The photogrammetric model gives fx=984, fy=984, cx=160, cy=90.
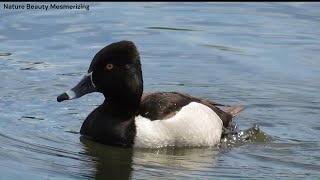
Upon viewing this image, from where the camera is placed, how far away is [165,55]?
51.6 ft

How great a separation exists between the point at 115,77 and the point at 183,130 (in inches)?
41.1

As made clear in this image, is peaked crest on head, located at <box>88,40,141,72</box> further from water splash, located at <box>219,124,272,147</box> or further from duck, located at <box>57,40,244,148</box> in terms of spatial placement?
water splash, located at <box>219,124,272,147</box>

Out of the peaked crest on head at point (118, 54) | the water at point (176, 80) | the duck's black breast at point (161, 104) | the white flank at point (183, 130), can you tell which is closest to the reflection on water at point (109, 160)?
the water at point (176, 80)

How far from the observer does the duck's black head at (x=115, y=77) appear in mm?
11438

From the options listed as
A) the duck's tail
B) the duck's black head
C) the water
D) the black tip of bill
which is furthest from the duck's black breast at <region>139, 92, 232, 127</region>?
the black tip of bill

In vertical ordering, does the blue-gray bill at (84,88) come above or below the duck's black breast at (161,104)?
above

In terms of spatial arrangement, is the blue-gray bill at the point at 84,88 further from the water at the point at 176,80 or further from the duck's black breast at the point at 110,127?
the water at the point at 176,80

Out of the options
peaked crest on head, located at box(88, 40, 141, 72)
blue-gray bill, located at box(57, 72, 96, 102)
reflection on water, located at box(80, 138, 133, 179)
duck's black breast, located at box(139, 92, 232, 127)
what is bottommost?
reflection on water, located at box(80, 138, 133, 179)

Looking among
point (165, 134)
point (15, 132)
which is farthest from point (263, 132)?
point (15, 132)

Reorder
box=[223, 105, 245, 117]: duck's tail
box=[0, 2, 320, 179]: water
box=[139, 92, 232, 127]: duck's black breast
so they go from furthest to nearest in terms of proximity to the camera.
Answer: box=[223, 105, 245, 117]: duck's tail, box=[139, 92, 232, 127]: duck's black breast, box=[0, 2, 320, 179]: water

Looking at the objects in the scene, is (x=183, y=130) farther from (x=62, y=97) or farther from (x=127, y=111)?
(x=62, y=97)

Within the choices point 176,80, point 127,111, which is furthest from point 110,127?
point 176,80

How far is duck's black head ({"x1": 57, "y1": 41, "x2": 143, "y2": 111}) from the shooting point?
11.4 m

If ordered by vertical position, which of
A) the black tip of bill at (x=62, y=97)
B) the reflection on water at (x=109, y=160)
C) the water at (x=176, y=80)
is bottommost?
the reflection on water at (x=109, y=160)
